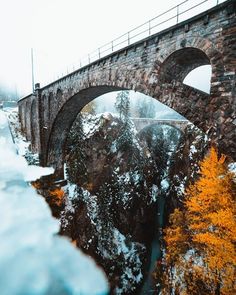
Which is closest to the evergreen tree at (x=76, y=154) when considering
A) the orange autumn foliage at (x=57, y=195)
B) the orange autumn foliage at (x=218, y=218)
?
the orange autumn foliage at (x=57, y=195)

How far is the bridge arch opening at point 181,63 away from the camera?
963cm

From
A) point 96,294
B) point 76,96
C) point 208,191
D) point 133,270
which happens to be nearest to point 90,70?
point 76,96

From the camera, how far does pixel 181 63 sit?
416 inches

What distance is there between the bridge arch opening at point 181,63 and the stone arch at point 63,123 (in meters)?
6.65

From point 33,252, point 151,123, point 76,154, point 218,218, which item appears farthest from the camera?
point 151,123

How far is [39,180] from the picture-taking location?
2283 centimetres

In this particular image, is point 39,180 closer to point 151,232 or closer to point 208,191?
point 151,232

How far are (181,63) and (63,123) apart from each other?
15.2 metres

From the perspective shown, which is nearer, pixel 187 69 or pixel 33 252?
pixel 187 69

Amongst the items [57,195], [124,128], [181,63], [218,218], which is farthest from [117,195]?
[181,63]

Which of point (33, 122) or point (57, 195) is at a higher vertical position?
point (33, 122)

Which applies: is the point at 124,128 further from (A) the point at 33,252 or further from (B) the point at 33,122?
(A) the point at 33,252

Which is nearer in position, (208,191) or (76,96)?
(208,191)

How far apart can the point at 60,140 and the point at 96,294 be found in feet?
49.1
